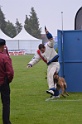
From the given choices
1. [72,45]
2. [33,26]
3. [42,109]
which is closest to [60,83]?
[72,45]

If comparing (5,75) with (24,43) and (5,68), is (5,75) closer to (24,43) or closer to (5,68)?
(5,68)

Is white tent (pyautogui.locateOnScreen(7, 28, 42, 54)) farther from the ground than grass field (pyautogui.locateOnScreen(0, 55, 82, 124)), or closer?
closer

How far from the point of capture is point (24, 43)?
298 ft

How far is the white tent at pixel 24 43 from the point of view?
3325 inches

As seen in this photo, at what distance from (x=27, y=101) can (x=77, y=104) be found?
68.0 inches

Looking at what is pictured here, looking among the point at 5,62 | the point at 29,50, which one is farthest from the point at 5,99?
the point at 29,50

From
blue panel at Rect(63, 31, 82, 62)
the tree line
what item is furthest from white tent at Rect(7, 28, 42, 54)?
blue panel at Rect(63, 31, 82, 62)

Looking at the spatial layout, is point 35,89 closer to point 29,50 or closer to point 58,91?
point 58,91

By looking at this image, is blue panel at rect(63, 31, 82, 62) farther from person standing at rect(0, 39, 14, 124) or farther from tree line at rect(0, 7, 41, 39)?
tree line at rect(0, 7, 41, 39)

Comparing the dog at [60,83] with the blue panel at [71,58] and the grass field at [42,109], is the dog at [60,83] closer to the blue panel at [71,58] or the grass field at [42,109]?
the grass field at [42,109]

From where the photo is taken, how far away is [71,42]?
16828 mm

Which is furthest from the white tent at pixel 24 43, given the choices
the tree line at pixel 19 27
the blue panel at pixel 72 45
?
the blue panel at pixel 72 45

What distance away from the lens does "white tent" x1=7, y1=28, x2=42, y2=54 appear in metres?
84.4

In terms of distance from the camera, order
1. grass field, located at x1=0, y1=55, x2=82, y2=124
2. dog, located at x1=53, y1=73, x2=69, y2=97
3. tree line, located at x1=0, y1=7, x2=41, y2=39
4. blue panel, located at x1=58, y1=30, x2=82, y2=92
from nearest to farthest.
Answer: grass field, located at x1=0, y1=55, x2=82, y2=124 < dog, located at x1=53, y1=73, x2=69, y2=97 < blue panel, located at x1=58, y1=30, x2=82, y2=92 < tree line, located at x1=0, y1=7, x2=41, y2=39
